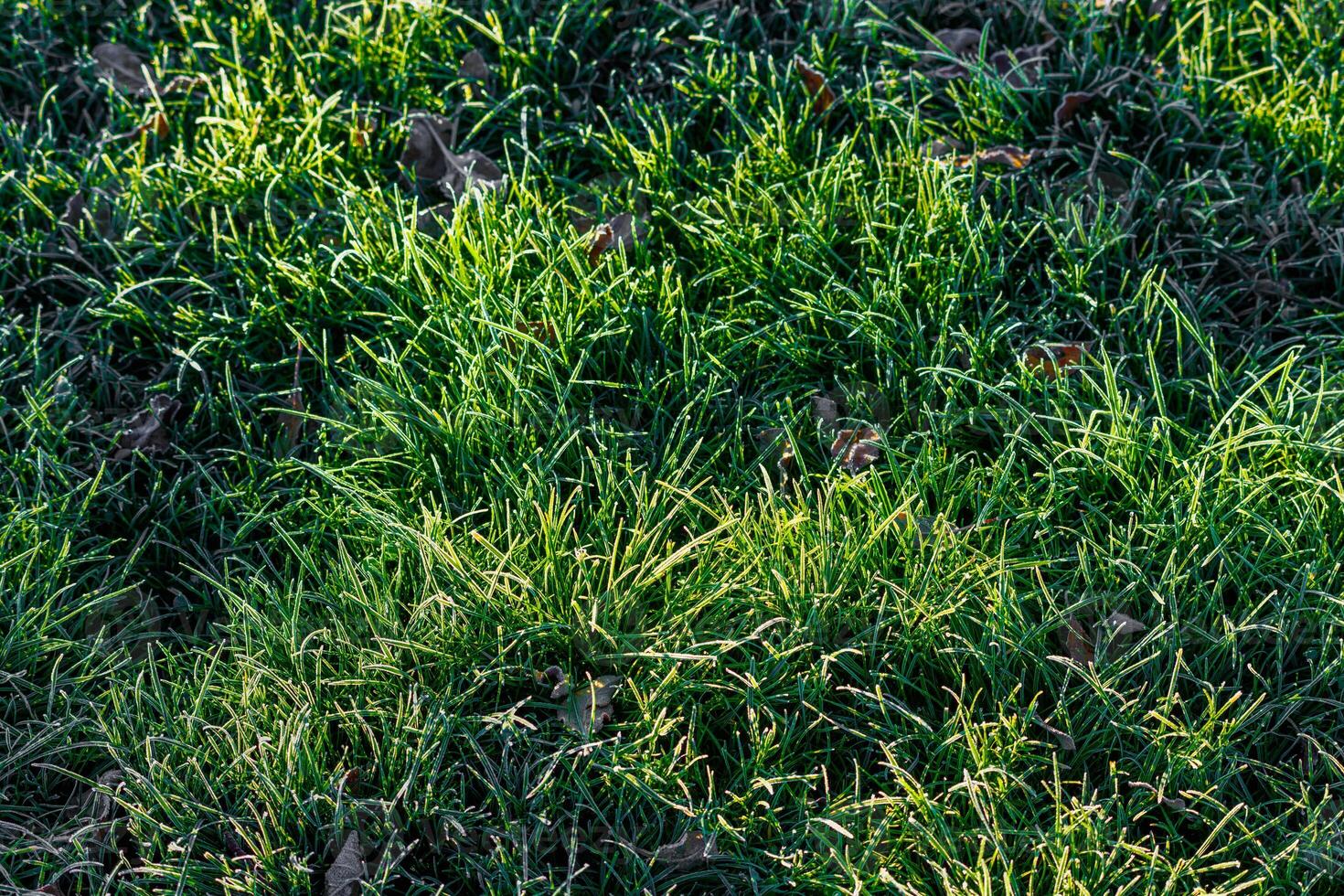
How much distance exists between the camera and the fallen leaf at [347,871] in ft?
6.93

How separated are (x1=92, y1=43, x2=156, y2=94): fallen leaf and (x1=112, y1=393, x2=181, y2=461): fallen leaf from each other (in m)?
1.07

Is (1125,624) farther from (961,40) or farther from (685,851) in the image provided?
(961,40)

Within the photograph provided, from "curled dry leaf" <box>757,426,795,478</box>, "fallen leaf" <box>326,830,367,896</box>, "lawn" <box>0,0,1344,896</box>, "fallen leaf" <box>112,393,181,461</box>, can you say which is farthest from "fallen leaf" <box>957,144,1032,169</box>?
"fallen leaf" <box>326,830,367,896</box>

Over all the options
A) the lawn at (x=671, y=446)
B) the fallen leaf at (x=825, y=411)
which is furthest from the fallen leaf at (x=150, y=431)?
the fallen leaf at (x=825, y=411)

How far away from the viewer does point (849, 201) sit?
9.86 ft

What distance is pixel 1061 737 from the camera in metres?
2.24

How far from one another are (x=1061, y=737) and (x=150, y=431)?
2021 mm

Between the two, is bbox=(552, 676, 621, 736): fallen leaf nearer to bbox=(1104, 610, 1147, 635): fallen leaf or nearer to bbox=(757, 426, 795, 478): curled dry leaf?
bbox=(757, 426, 795, 478): curled dry leaf

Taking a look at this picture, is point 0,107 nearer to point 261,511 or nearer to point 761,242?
point 261,511

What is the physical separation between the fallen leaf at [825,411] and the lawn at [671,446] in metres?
0.02

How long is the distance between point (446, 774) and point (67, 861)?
663 millimetres

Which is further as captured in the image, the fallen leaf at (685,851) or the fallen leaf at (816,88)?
the fallen leaf at (816,88)

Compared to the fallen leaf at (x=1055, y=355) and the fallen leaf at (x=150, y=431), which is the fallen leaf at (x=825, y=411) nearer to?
the fallen leaf at (x=1055, y=355)

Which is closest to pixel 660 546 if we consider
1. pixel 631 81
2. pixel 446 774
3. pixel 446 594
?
pixel 446 594
